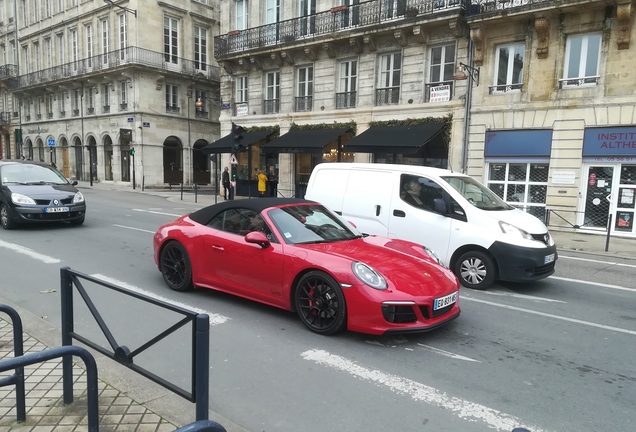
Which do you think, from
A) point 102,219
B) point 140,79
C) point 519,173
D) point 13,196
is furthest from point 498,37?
point 140,79

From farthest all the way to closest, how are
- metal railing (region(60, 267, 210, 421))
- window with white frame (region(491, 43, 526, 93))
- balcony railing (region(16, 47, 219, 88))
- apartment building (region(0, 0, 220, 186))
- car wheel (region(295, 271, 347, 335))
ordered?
1. apartment building (region(0, 0, 220, 186))
2. balcony railing (region(16, 47, 219, 88))
3. window with white frame (region(491, 43, 526, 93))
4. car wheel (region(295, 271, 347, 335))
5. metal railing (region(60, 267, 210, 421))

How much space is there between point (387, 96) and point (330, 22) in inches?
185

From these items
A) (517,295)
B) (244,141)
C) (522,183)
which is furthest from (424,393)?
(244,141)

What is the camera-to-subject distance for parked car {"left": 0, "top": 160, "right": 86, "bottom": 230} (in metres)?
11.1

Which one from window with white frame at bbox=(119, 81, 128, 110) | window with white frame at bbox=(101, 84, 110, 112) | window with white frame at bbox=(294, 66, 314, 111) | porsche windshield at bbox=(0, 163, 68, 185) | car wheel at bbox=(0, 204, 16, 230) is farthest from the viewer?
window with white frame at bbox=(101, 84, 110, 112)

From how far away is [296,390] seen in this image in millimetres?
3748

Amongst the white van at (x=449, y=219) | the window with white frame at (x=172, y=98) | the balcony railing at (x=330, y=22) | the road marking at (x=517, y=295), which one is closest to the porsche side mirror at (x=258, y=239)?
the road marking at (x=517, y=295)

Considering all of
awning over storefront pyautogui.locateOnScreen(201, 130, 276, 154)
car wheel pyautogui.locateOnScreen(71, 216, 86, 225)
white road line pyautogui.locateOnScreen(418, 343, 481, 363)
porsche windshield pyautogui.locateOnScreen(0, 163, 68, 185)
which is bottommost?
white road line pyautogui.locateOnScreen(418, 343, 481, 363)

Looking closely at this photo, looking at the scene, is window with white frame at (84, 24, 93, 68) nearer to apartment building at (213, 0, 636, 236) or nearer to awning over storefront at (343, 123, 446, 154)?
apartment building at (213, 0, 636, 236)

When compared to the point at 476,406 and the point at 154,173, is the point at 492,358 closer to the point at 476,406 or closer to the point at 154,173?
the point at 476,406

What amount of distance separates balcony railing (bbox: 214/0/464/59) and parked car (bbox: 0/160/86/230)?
1429 centimetres

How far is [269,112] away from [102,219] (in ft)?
42.4

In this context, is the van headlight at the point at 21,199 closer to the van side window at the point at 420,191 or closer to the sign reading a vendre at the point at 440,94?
the van side window at the point at 420,191

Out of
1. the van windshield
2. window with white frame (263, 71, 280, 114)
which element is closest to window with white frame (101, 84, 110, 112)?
window with white frame (263, 71, 280, 114)
